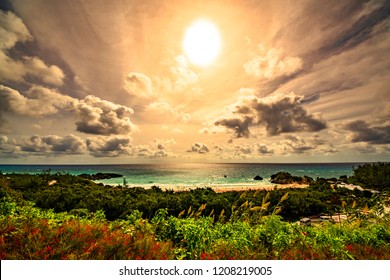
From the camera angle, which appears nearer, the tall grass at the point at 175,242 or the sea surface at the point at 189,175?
the tall grass at the point at 175,242

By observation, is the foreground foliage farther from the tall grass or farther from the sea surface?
the sea surface

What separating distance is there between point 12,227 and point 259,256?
13.0ft

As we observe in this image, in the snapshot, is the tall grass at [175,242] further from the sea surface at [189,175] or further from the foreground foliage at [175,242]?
the sea surface at [189,175]

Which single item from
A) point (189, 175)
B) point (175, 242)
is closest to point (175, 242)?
point (175, 242)

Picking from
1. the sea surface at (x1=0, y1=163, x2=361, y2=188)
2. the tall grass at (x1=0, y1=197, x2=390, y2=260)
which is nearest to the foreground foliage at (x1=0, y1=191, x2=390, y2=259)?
the tall grass at (x1=0, y1=197, x2=390, y2=260)

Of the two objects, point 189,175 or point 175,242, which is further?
point 189,175

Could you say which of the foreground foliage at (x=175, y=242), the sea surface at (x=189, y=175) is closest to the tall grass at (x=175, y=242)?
the foreground foliage at (x=175, y=242)

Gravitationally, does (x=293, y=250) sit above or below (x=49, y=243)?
below

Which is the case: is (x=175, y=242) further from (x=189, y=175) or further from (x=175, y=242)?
(x=189, y=175)

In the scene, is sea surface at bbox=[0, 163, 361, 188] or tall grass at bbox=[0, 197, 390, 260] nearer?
tall grass at bbox=[0, 197, 390, 260]

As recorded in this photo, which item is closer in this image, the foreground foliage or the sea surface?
the foreground foliage

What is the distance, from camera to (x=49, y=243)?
3.40m
